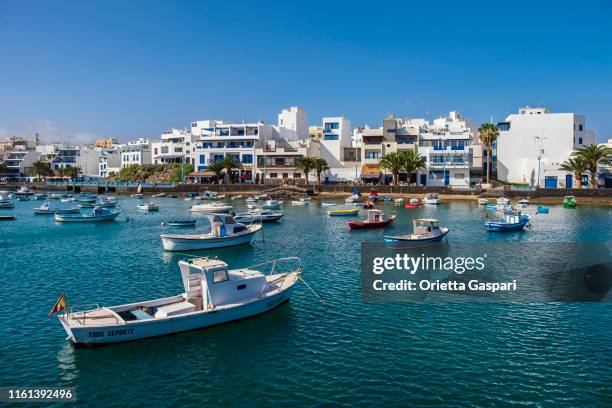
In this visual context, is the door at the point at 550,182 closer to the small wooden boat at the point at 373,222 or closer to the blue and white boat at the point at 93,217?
the small wooden boat at the point at 373,222

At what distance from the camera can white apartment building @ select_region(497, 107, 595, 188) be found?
109562mm

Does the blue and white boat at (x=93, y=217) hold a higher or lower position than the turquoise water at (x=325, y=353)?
higher

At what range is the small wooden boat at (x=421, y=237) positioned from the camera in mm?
46438

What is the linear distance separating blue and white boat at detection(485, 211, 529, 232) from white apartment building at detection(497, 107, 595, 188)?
179 feet

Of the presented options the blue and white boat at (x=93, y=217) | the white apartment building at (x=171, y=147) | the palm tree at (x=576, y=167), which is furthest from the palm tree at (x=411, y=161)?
the white apartment building at (x=171, y=147)

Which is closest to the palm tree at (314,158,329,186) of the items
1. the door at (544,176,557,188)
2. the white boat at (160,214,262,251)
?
the door at (544,176,557,188)

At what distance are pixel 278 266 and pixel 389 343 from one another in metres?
17.6

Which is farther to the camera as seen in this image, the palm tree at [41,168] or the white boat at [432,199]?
the palm tree at [41,168]

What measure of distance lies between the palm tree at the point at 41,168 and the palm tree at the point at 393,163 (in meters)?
129

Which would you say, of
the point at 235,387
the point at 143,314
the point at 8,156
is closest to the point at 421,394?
the point at 235,387

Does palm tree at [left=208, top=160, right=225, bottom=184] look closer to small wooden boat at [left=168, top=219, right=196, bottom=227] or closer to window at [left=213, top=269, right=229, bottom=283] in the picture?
small wooden boat at [left=168, top=219, right=196, bottom=227]

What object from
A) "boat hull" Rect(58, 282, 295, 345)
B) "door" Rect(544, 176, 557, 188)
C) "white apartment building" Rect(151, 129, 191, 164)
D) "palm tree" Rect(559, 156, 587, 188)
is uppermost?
"white apartment building" Rect(151, 129, 191, 164)

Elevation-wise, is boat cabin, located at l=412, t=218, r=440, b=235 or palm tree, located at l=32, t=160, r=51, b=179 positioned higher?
palm tree, located at l=32, t=160, r=51, b=179

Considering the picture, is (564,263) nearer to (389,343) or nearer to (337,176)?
(389,343)
